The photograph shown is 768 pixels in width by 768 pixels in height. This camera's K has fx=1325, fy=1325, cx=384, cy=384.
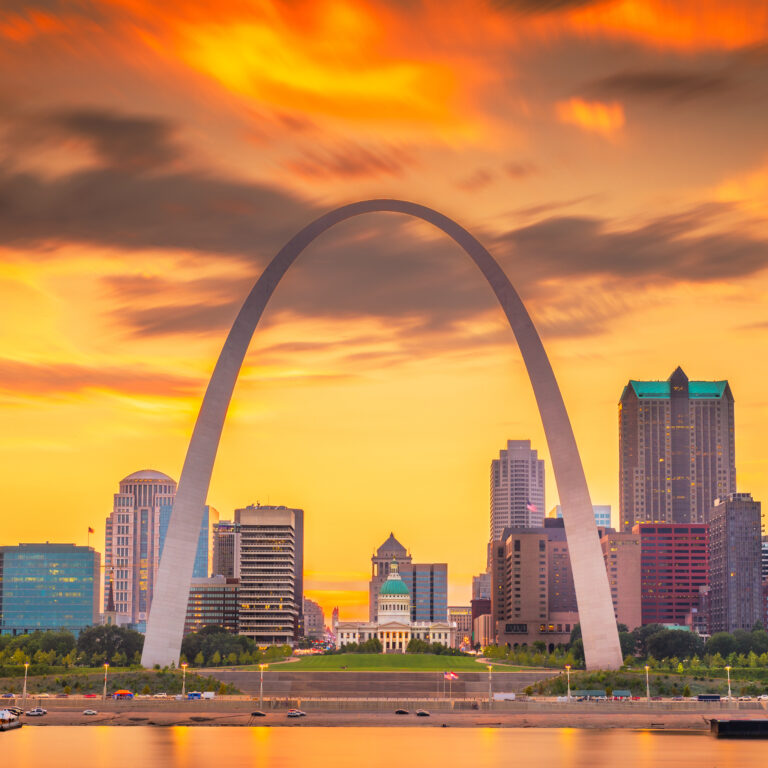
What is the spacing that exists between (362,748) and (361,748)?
5cm

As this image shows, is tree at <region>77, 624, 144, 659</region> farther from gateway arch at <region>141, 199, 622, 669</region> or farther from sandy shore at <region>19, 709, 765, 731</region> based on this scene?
sandy shore at <region>19, 709, 765, 731</region>

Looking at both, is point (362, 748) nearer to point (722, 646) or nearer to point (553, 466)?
point (553, 466)

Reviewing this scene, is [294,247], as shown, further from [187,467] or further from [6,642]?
[6,642]

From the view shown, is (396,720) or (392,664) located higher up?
(396,720)

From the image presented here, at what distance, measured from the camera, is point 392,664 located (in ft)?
503

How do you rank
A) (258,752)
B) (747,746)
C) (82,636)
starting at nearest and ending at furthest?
(258,752)
(747,746)
(82,636)

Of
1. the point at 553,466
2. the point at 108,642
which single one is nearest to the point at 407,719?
the point at 553,466

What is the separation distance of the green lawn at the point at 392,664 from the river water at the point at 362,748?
187 feet

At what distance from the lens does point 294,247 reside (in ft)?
345

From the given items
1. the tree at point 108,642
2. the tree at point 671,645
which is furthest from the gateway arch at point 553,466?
the tree at point 671,645

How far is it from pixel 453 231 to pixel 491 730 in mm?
39088

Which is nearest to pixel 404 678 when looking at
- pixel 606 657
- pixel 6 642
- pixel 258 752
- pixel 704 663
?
pixel 606 657

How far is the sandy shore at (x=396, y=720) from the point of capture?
8694 cm

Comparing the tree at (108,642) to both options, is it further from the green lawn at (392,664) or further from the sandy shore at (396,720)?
the sandy shore at (396,720)
